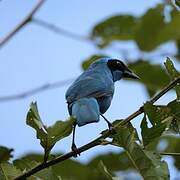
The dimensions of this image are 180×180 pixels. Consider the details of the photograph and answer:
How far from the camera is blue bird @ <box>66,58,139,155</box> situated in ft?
10.2

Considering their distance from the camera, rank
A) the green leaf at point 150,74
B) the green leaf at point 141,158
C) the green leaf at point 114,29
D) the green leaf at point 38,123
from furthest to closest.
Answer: the green leaf at point 114,29
the green leaf at point 150,74
the green leaf at point 38,123
the green leaf at point 141,158

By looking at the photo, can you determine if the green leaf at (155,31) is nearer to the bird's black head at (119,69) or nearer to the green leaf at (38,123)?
the bird's black head at (119,69)

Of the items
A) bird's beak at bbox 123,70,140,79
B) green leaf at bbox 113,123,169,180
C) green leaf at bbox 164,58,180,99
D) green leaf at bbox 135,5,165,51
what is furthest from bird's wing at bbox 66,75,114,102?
green leaf at bbox 113,123,169,180

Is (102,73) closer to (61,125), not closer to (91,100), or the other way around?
(91,100)

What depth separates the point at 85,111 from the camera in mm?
3094

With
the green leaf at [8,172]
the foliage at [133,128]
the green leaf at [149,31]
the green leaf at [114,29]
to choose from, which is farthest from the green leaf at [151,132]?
the green leaf at [114,29]

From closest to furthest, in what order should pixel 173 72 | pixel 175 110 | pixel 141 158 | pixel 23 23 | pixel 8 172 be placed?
pixel 141 158 → pixel 8 172 → pixel 175 110 → pixel 173 72 → pixel 23 23

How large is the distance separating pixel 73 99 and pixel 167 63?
0.72m

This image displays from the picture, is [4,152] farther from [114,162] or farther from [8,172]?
[114,162]

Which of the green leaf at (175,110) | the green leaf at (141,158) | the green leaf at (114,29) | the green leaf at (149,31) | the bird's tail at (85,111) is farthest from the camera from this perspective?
the green leaf at (114,29)

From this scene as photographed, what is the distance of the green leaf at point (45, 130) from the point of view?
2.50 m

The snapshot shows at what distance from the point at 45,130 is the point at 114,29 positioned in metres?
1.68

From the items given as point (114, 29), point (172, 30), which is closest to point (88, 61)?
point (114, 29)

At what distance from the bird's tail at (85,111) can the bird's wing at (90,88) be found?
3.3 inches
